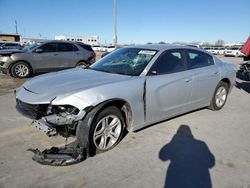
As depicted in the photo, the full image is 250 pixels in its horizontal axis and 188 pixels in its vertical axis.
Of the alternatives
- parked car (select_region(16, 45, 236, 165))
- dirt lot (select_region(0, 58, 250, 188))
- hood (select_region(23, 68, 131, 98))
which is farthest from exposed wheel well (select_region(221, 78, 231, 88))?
hood (select_region(23, 68, 131, 98))

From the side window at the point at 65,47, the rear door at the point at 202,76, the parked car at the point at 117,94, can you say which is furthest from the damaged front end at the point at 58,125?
the side window at the point at 65,47

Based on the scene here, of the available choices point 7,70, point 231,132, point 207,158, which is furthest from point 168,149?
point 7,70

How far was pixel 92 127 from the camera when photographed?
11.8ft

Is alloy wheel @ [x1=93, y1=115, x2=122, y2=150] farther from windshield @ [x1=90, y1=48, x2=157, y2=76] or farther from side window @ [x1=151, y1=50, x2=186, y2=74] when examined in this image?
side window @ [x1=151, y1=50, x2=186, y2=74]

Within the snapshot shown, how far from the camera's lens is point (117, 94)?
3.81 metres

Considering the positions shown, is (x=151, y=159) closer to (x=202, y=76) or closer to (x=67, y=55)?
(x=202, y=76)

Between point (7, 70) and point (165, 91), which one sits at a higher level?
point (165, 91)

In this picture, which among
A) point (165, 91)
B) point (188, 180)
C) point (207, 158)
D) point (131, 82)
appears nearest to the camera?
point (188, 180)

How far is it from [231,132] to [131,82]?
230cm

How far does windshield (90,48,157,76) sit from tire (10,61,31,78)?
22.0 ft

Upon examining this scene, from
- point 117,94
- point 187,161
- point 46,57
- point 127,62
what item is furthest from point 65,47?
point 187,161

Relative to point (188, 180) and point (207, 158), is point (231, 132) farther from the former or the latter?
point (188, 180)

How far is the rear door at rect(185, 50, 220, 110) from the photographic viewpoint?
526cm

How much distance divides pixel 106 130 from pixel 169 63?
5.97 feet
